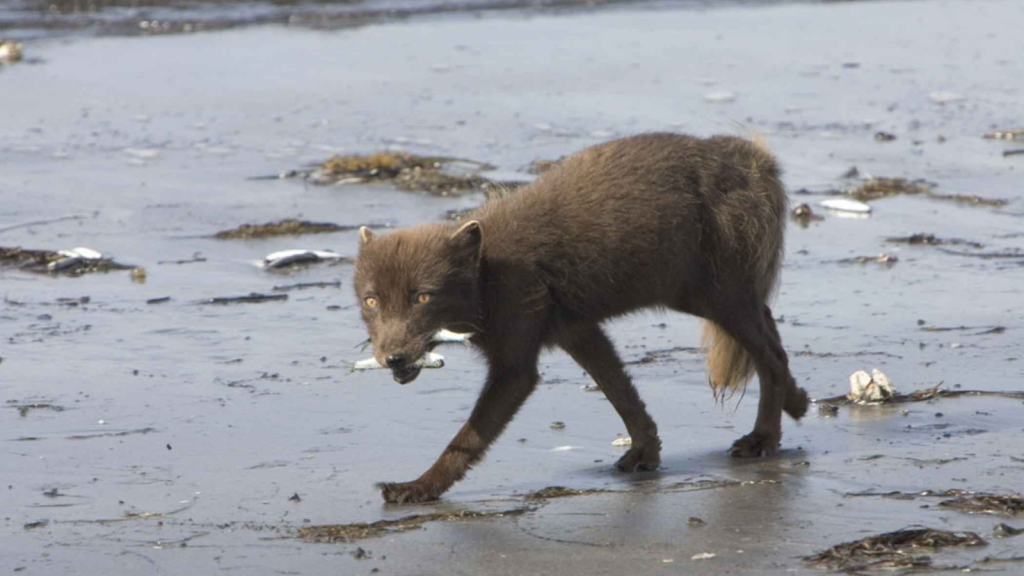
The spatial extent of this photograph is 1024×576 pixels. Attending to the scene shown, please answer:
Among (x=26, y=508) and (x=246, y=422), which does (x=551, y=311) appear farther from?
(x=26, y=508)

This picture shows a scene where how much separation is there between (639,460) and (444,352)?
179cm

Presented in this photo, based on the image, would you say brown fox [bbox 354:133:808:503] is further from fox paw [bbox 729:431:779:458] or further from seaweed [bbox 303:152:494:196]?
seaweed [bbox 303:152:494:196]

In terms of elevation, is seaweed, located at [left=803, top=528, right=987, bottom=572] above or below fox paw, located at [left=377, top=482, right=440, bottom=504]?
above

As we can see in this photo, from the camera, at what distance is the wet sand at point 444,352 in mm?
5004

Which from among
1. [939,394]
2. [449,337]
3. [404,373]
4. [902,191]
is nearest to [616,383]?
[449,337]

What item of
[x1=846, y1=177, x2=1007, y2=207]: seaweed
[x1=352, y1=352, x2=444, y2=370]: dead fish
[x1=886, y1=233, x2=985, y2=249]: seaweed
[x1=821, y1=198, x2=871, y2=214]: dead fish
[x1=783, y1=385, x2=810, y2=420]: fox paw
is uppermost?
[x1=846, y1=177, x2=1007, y2=207]: seaweed

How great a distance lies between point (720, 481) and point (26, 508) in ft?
7.64

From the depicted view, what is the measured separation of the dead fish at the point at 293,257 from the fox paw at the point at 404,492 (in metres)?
3.74

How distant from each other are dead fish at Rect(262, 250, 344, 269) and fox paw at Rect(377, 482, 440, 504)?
12.3 feet

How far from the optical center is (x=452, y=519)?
5199mm

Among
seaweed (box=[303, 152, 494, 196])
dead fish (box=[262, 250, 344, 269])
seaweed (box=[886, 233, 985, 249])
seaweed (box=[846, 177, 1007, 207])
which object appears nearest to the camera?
Result: dead fish (box=[262, 250, 344, 269])

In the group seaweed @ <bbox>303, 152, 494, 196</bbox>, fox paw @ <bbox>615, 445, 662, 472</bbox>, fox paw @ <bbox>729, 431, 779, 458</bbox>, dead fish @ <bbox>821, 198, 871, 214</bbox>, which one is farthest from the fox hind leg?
seaweed @ <bbox>303, 152, 494, 196</bbox>

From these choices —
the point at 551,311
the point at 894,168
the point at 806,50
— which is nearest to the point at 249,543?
the point at 551,311

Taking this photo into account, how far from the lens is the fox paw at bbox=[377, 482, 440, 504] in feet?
17.7
